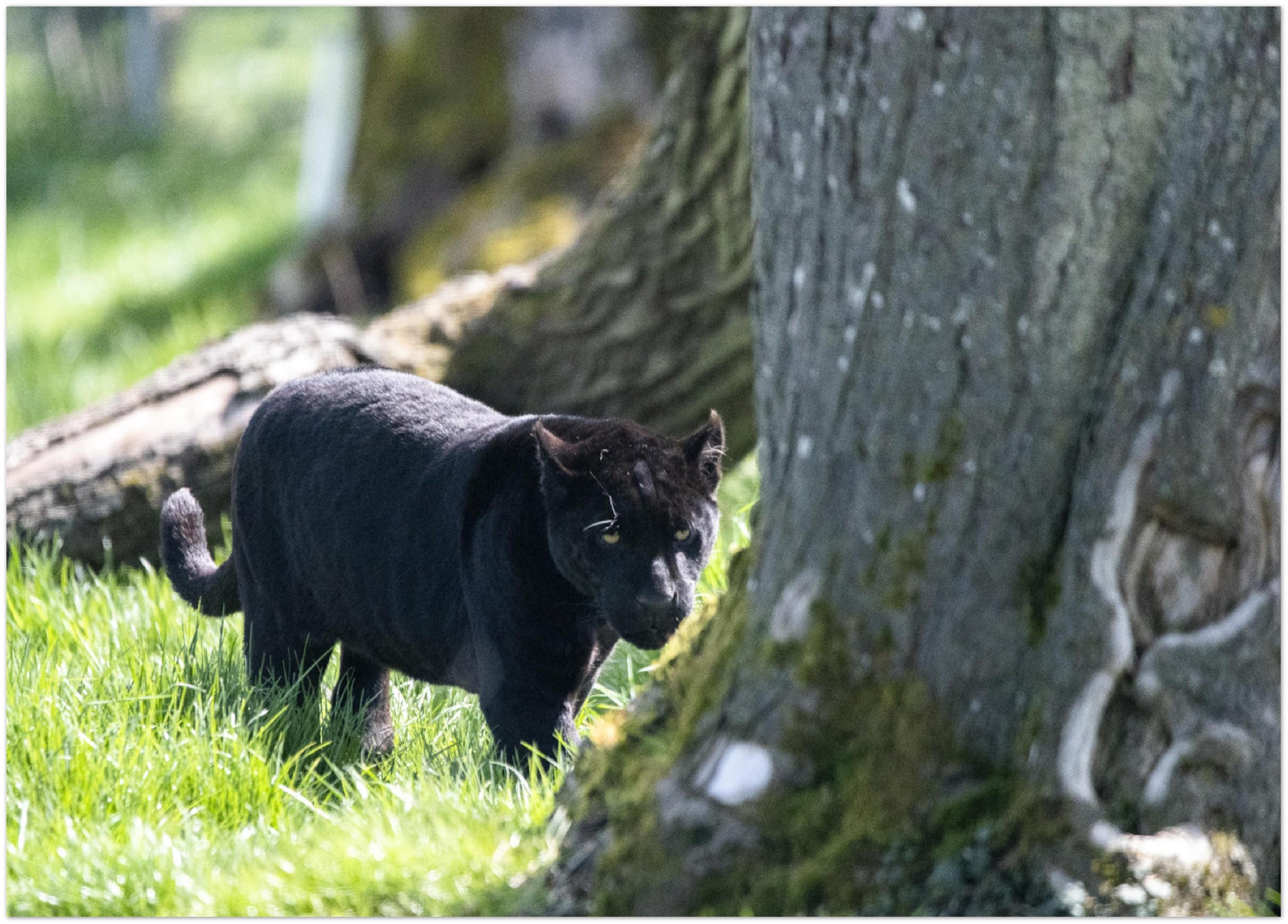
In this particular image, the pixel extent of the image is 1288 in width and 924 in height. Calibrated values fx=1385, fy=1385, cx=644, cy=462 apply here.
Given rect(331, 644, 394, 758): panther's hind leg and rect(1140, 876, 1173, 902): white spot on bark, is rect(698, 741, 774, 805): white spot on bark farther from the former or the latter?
rect(331, 644, 394, 758): panther's hind leg

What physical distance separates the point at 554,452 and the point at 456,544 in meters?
0.41

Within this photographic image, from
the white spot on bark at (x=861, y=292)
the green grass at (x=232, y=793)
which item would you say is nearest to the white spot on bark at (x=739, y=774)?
the green grass at (x=232, y=793)

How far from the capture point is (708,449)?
309 centimetres

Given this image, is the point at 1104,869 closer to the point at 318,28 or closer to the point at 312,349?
the point at 312,349

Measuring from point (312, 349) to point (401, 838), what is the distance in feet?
10.2

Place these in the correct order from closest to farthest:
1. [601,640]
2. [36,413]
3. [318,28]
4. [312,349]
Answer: [601,640]
[312,349]
[36,413]
[318,28]

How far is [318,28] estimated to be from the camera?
1900cm

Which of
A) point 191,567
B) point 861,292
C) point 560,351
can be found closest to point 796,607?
point 861,292

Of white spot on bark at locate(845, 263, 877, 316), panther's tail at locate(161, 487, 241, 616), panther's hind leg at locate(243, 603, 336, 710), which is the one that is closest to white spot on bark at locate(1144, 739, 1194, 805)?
white spot on bark at locate(845, 263, 877, 316)

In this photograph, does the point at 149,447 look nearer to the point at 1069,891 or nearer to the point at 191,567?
the point at 191,567

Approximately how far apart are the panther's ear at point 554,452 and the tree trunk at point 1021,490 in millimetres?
800

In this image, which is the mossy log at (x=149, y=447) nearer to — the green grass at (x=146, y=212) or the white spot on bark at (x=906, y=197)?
the green grass at (x=146, y=212)

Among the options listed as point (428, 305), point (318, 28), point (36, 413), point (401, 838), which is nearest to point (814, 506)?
point (401, 838)

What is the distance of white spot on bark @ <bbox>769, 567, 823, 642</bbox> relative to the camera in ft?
7.69
